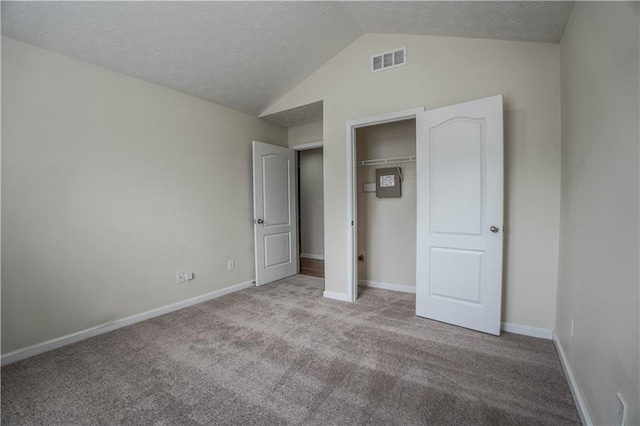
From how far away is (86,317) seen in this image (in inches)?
94.4

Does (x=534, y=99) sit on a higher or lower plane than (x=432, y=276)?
higher

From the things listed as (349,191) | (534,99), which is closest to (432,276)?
(349,191)

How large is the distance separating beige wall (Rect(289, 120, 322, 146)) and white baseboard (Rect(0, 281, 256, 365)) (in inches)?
101

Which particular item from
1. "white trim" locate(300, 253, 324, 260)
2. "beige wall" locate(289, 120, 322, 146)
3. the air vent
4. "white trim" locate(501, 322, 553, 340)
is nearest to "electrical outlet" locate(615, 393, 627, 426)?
"white trim" locate(501, 322, 553, 340)

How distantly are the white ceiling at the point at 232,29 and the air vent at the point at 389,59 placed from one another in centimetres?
19

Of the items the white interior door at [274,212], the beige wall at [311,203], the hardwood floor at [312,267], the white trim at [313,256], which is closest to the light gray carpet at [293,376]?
the white interior door at [274,212]

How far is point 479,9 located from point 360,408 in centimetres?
286

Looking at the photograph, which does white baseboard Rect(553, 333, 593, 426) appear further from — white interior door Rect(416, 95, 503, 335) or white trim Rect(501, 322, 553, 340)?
white interior door Rect(416, 95, 503, 335)

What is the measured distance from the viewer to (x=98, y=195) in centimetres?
245

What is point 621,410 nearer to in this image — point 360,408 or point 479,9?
point 360,408

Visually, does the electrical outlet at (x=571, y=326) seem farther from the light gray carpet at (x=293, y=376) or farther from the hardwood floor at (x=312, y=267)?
the hardwood floor at (x=312, y=267)

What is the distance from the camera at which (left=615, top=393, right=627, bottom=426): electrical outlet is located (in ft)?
3.28

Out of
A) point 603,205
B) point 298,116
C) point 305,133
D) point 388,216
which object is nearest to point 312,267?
point 388,216

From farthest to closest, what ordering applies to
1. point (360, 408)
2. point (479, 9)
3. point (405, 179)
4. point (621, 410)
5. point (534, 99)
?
point (405, 179)
point (534, 99)
point (479, 9)
point (360, 408)
point (621, 410)
